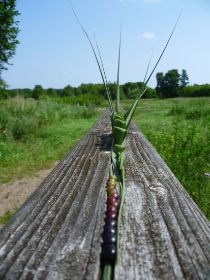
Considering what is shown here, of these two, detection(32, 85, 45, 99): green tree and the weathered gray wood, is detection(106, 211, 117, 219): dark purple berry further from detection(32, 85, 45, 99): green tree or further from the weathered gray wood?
detection(32, 85, 45, 99): green tree

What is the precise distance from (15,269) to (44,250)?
0.25 feet

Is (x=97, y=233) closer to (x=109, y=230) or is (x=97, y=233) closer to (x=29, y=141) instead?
(x=109, y=230)

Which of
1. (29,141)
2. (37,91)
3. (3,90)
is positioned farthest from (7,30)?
(37,91)

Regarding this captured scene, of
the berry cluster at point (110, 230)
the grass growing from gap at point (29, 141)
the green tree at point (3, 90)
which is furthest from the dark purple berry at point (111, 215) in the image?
the green tree at point (3, 90)

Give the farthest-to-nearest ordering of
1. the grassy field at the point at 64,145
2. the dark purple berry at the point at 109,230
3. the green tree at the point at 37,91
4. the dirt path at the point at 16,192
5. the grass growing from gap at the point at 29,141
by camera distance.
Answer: the green tree at the point at 37,91 < the grass growing from gap at the point at 29,141 < the dirt path at the point at 16,192 < the grassy field at the point at 64,145 < the dark purple berry at the point at 109,230

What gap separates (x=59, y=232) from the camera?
2.51ft

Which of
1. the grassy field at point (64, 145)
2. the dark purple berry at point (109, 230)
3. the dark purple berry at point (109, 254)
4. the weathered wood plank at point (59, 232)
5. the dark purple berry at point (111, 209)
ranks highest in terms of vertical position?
the dark purple berry at point (111, 209)

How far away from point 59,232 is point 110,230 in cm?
13

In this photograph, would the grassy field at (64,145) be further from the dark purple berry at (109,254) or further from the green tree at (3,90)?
the green tree at (3,90)

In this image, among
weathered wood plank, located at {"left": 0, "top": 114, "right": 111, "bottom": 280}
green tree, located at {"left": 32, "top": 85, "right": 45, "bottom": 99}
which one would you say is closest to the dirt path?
weathered wood plank, located at {"left": 0, "top": 114, "right": 111, "bottom": 280}

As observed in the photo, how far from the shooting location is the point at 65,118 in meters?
19.6

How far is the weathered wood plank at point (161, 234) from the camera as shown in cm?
61

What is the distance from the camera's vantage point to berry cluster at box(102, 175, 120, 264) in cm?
63

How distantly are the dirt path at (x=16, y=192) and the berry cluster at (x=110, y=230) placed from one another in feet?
16.1
